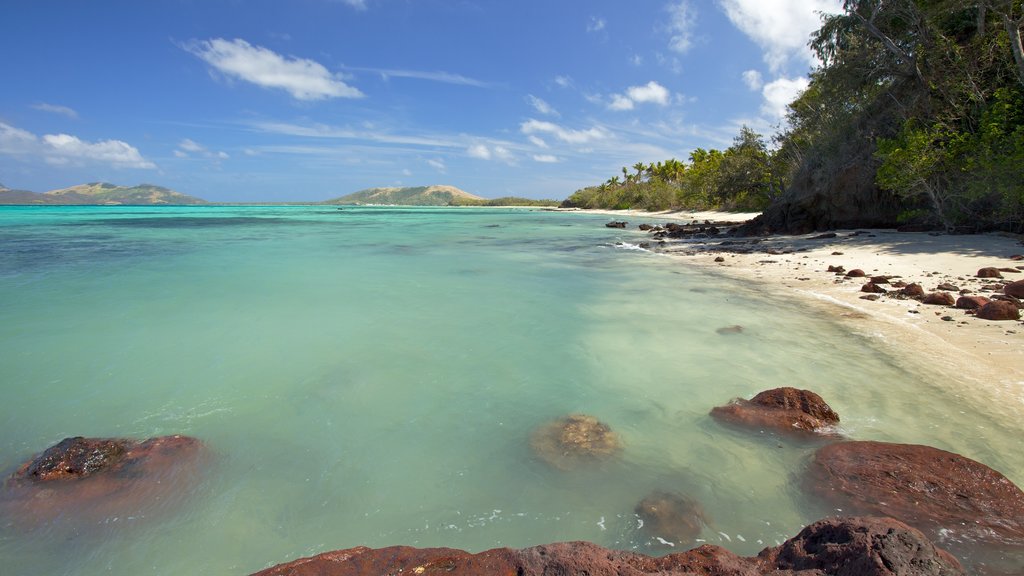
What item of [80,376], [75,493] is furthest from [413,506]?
[80,376]

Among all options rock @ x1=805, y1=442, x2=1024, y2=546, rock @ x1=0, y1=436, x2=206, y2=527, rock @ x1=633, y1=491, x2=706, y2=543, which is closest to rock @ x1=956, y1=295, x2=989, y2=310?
rock @ x1=805, y1=442, x2=1024, y2=546

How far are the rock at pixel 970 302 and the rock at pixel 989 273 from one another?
9.61ft

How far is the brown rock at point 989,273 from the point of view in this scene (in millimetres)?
9852

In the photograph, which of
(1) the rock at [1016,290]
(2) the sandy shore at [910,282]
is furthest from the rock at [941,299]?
(1) the rock at [1016,290]

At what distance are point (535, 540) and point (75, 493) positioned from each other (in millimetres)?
3496

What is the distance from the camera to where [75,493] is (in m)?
3.56

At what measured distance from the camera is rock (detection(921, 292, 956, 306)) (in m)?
7.98

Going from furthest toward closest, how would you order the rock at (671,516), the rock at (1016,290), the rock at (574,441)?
the rock at (1016,290) < the rock at (574,441) < the rock at (671,516)

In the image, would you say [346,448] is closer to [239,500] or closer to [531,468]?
[239,500]

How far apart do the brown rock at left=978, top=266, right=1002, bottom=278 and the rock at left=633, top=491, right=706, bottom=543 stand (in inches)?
434

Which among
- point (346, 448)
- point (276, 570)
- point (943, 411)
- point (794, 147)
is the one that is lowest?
point (346, 448)

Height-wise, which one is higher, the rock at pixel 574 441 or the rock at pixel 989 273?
the rock at pixel 989 273

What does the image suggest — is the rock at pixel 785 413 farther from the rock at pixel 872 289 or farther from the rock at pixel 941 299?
the rock at pixel 872 289

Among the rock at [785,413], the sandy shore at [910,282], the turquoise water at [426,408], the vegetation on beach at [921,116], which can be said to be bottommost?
the turquoise water at [426,408]
